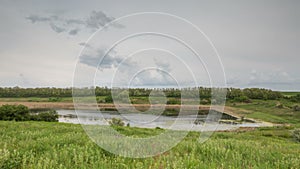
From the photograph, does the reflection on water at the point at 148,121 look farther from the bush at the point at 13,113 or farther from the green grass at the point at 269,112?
the green grass at the point at 269,112

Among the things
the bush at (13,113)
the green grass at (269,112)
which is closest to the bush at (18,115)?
the bush at (13,113)

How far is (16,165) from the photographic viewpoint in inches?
270

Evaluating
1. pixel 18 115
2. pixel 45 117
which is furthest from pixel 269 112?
pixel 18 115

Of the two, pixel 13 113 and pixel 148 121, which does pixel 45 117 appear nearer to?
pixel 13 113

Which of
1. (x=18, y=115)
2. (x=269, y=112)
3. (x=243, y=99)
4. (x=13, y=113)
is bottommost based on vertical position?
(x=269, y=112)

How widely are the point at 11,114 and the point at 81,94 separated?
51.0 meters

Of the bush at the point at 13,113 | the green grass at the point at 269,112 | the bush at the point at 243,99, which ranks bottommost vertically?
the green grass at the point at 269,112

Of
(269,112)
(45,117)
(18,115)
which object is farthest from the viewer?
(269,112)

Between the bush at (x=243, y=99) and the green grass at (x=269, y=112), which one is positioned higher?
the bush at (x=243, y=99)

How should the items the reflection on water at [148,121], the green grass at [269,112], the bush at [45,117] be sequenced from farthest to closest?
the green grass at [269,112] → the bush at [45,117] → the reflection on water at [148,121]

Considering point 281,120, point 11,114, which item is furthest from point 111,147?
point 281,120

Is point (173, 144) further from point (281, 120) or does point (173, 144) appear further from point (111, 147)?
point (281, 120)

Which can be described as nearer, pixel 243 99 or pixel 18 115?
pixel 18 115

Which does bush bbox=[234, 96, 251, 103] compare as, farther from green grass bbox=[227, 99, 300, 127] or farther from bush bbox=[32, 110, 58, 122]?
bush bbox=[32, 110, 58, 122]
